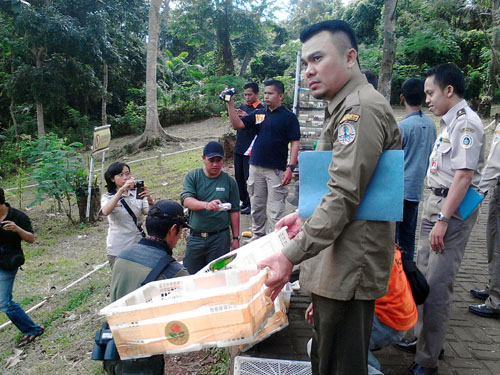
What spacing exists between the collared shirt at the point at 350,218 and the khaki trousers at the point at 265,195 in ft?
9.68

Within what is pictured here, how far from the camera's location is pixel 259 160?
4816mm

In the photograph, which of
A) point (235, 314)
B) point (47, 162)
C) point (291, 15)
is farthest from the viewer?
point (291, 15)

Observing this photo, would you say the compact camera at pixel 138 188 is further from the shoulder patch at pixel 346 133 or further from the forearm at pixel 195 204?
the shoulder patch at pixel 346 133

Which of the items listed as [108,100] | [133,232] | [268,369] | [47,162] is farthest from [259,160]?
[108,100]

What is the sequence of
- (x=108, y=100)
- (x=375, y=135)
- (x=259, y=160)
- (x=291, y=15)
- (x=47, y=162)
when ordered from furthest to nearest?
1. (x=291, y=15)
2. (x=108, y=100)
3. (x=47, y=162)
4. (x=259, y=160)
5. (x=375, y=135)

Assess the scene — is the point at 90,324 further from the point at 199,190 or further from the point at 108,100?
the point at 108,100

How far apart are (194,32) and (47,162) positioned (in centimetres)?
1451

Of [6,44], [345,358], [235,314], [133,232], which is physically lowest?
[133,232]

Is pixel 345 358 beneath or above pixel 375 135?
beneath

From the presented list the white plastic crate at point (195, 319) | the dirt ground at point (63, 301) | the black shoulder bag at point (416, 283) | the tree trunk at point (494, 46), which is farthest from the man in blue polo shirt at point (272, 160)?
the tree trunk at point (494, 46)

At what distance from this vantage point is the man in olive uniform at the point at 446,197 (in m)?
2.51

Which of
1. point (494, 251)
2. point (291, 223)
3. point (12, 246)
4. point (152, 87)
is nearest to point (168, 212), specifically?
point (291, 223)

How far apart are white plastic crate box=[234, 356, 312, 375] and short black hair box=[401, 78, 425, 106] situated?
2.71 meters

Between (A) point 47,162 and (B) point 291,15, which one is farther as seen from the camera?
(B) point 291,15
